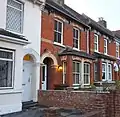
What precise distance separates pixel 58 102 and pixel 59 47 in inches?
206

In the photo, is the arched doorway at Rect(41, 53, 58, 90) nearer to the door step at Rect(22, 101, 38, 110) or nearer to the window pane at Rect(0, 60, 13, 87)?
the door step at Rect(22, 101, 38, 110)

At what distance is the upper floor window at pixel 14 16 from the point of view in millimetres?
13284

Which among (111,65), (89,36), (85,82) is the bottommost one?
(85,82)

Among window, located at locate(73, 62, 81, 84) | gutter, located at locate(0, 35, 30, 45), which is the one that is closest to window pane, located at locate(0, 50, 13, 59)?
gutter, located at locate(0, 35, 30, 45)

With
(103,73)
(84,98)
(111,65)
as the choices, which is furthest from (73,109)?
(111,65)

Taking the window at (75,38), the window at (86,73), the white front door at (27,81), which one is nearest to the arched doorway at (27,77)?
the white front door at (27,81)

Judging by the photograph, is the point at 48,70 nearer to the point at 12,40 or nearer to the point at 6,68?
the point at 6,68

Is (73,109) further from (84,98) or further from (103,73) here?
(103,73)

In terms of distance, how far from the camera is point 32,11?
1518 centimetres

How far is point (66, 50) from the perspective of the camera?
18.1m

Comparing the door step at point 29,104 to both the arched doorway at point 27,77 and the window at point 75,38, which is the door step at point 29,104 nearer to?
the arched doorway at point 27,77

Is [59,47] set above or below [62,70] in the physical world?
above

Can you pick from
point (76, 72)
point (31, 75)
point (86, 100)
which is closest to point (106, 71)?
point (76, 72)

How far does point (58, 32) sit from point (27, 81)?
5.05 meters
